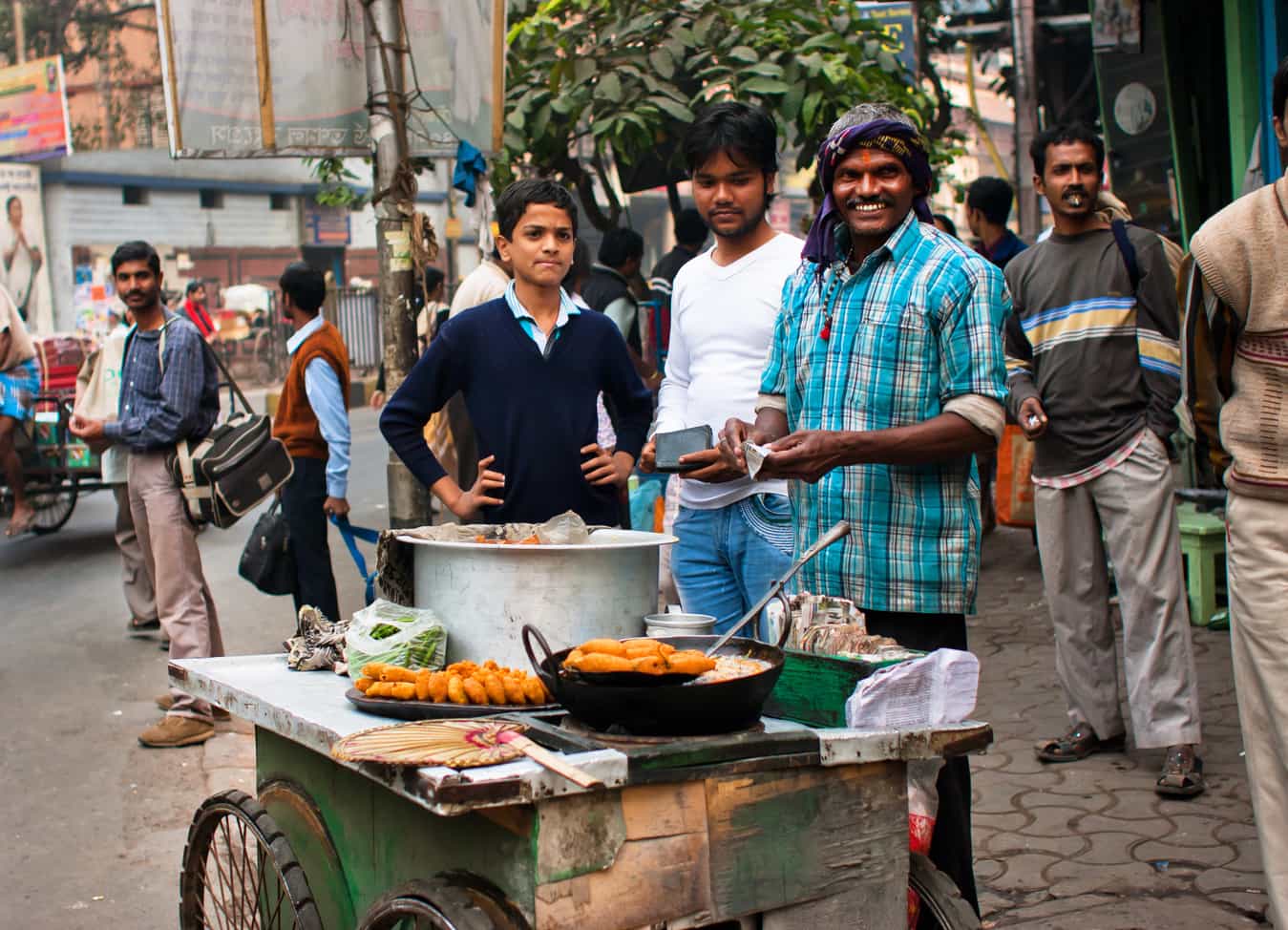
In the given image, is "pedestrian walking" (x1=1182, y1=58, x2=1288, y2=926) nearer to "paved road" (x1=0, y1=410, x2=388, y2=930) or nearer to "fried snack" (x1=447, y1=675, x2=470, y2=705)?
"fried snack" (x1=447, y1=675, x2=470, y2=705)

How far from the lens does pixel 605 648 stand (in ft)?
8.11

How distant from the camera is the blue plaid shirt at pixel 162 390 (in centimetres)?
604

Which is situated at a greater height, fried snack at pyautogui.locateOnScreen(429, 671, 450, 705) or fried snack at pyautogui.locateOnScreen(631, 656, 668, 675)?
fried snack at pyautogui.locateOnScreen(631, 656, 668, 675)

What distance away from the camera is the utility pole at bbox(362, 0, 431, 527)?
222 inches

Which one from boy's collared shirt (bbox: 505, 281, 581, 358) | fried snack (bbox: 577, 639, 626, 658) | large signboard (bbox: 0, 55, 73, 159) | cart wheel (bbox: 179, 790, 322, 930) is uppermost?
large signboard (bbox: 0, 55, 73, 159)

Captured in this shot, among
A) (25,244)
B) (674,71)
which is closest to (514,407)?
(674,71)

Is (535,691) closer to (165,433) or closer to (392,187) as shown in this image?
(392,187)

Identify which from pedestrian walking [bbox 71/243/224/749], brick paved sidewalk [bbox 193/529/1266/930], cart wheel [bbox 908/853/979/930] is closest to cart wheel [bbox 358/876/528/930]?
cart wheel [bbox 908/853/979/930]

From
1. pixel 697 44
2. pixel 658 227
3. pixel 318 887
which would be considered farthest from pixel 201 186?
pixel 318 887

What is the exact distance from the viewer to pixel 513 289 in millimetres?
3984

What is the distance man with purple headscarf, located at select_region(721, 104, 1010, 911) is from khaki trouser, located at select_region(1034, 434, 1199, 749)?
1.77m

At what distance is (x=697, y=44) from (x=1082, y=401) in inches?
151

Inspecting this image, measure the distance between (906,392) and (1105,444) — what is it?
197cm

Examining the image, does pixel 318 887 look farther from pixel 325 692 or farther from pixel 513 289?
pixel 513 289
